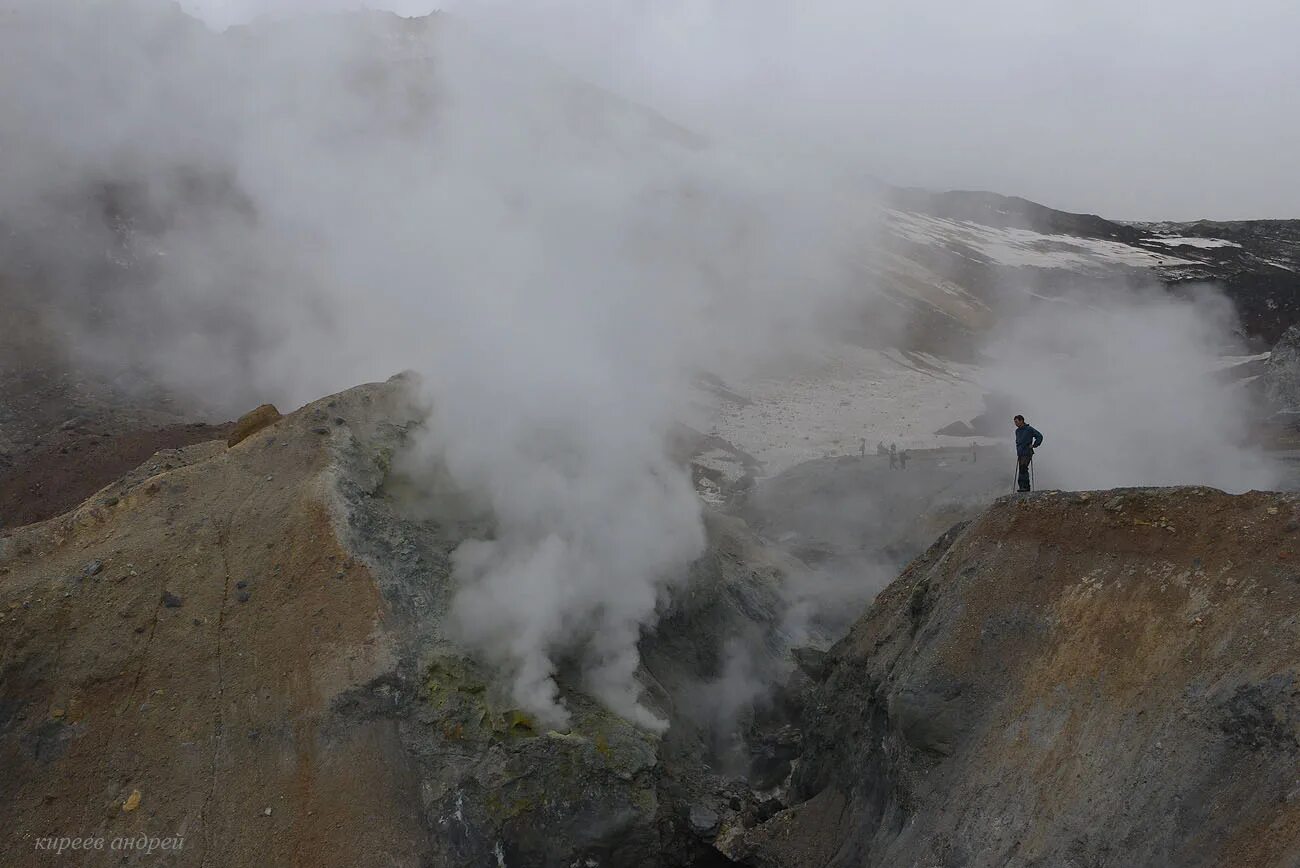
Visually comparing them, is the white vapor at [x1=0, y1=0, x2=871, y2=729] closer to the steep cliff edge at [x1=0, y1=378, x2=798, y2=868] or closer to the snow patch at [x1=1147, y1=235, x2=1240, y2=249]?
the steep cliff edge at [x1=0, y1=378, x2=798, y2=868]

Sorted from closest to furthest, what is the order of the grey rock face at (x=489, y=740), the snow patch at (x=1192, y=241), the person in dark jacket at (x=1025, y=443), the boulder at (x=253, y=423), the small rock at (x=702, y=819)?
the grey rock face at (x=489, y=740), the small rock at (x=702, y=819), the person in dark jacket at (x=1025, y=443), the boulder at (x=253, y=423), the snow patch at (x=1192, y=241)

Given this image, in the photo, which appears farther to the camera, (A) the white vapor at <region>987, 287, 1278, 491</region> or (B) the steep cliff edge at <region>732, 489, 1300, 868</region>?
(A) the white vapor at <region>987, 287, 1278, 491</region>

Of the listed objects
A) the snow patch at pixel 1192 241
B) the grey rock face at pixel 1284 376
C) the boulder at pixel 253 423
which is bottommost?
the snow patch at pixel 1192 241

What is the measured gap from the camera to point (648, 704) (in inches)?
407

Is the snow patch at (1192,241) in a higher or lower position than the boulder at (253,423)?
lower

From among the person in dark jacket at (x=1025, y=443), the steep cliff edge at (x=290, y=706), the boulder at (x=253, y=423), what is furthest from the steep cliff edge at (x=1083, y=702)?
the boulder at (x=253, y=423)

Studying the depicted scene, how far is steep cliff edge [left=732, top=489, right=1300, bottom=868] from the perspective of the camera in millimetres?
5914

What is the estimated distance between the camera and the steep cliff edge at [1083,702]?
233 inches

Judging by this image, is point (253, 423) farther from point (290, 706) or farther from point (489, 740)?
point (489, 740)

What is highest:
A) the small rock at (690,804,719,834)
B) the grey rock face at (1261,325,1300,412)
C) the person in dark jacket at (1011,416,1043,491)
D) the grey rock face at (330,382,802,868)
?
the person in dark jacket at (1011,416,1043,491)

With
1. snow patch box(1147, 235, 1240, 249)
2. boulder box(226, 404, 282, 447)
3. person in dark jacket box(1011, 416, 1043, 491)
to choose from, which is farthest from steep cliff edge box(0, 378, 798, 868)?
snow patch box(1147, 235, 1240, 249)

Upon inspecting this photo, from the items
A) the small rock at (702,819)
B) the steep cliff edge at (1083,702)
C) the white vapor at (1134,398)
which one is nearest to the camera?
the steep cliff edge at (1083,702)

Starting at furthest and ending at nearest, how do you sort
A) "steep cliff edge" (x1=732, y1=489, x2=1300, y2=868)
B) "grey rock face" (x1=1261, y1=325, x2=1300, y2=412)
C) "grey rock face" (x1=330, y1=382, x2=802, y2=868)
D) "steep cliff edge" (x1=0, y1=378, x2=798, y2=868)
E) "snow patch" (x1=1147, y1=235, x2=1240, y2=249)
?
"snow patch" (x1=1147, y1=235, x2=1240, y2=249)
"grey rock face" (x1=1261, y1=325, x2=1300, y2=412)
"grey rock face" (x1=330, y1=382, x2=802, y2=868)
"steep cliff edge" (x1=0, y1=378, x2=798, y2=868)
"steep cliff edge" (x1=732, y1=489, x2=1300, y2=868)

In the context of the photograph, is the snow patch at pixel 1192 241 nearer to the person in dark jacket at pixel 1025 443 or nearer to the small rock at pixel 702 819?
the person in dark jacket at pixel 1025 443
